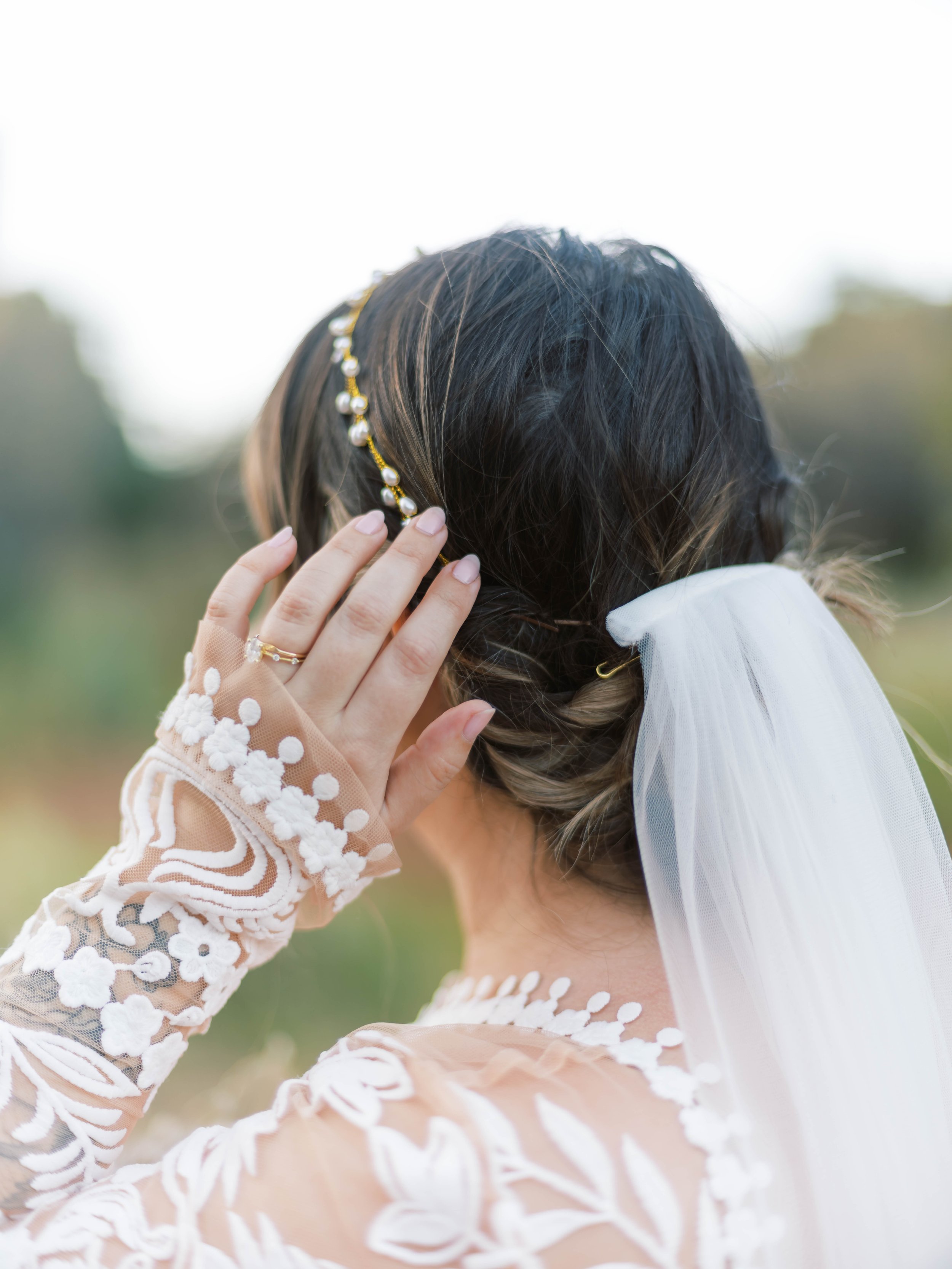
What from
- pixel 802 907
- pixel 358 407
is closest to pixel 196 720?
pixel 358 407

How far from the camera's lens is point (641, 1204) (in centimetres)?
80

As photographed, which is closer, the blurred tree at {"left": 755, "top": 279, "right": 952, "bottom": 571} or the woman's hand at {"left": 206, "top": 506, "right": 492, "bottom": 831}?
the woman's hand at {"left": 206, "top": 506, "right": 492, "bottom": 831}

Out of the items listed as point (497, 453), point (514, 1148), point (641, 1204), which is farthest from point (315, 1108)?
point (497, 453)

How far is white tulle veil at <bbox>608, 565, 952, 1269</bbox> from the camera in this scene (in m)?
0.90

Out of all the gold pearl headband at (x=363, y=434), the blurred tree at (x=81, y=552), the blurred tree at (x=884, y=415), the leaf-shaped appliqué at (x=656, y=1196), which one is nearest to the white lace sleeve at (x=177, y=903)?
the gold pearl headband at (x=363, y=434)

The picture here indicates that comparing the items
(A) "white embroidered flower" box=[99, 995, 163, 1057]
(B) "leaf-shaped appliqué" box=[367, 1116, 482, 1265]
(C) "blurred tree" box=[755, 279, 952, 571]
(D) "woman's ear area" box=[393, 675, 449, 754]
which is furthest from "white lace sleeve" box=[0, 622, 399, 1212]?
(C) "blurred tree" box=[755, 279, 952, 571]

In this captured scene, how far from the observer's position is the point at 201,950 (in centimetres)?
102

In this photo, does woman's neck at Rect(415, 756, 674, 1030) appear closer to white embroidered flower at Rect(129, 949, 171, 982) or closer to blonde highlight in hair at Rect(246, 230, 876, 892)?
blonde highlight in hair at Rect(246, 230, 876, 892)

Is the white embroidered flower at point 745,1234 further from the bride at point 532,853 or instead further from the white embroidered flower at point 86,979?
the white embroidered flower at point 86,979

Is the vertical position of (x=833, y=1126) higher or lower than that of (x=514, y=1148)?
lower

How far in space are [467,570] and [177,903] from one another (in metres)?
0.53

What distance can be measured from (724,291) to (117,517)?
8.08m

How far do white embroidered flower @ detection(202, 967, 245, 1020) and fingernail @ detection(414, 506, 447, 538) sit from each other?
1.91ft

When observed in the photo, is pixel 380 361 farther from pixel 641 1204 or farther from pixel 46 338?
pixel 46 338
